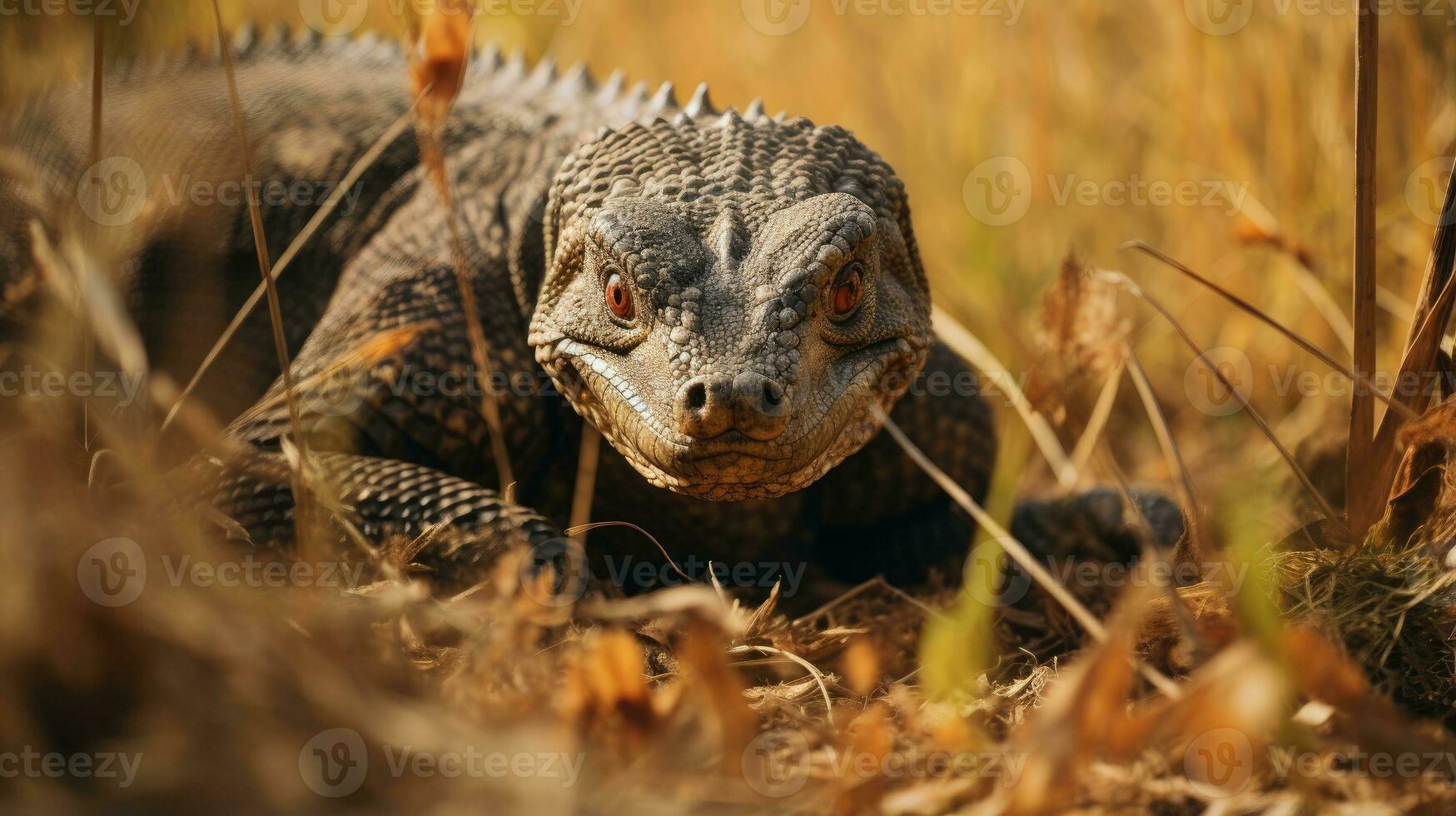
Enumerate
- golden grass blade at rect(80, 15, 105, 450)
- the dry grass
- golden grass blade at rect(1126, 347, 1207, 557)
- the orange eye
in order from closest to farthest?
the dry grass
golden grass blade at rect(1126, 347, 1207, 557)
golden grass blade at rect(80, 15, 105, 450)
the orange eye

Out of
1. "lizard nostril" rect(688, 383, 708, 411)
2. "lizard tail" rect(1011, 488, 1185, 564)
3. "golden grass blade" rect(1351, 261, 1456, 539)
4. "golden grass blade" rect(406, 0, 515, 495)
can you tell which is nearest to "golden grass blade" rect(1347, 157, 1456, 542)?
"golden grass blade" rect(1351, 261, 1456, 539)

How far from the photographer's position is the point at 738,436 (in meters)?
2.54

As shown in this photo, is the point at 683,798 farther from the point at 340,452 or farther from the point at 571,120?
the point at 571,120

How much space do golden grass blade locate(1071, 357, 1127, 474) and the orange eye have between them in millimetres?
1200

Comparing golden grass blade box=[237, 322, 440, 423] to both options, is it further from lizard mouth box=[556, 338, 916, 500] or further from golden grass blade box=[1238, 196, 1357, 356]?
golden grass blade box=[1238, 196, 1357, 356]

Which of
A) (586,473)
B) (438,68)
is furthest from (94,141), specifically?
(586,473)

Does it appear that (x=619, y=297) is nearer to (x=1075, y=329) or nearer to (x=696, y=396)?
(x=696, y=396)

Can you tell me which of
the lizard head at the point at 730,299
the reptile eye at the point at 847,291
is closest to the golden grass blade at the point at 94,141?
the lizard head at the point at 730,299

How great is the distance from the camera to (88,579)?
1.68 m

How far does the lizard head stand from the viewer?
2613 mm

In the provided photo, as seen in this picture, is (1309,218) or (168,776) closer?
(168,776)

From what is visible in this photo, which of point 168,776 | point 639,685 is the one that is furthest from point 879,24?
point 168,776

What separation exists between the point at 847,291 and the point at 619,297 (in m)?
0.59

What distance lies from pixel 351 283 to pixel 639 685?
2426mm
